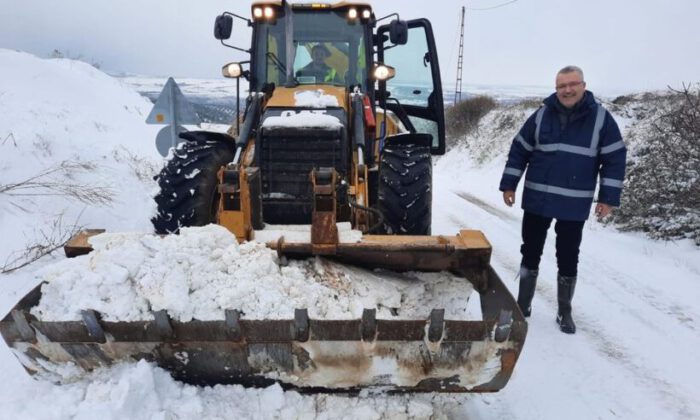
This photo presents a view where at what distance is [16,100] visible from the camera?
7.61 m

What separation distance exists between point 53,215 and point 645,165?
7.93 metres

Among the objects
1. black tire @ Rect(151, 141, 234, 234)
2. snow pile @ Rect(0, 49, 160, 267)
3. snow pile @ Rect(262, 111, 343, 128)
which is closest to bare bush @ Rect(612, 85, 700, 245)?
snow pile @ Rect(262, 111, 343, 128)

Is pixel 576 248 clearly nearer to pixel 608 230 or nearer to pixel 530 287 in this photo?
pixel 530 287

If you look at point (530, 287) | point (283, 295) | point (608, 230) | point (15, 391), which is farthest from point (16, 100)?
point (608, 230)

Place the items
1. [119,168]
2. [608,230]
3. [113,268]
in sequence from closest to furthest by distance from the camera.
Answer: [113,268] < [119,168] < [608,230]

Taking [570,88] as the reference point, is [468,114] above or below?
below

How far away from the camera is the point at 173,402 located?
233 centimetres

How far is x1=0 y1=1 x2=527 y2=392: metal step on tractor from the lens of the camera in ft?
7.46

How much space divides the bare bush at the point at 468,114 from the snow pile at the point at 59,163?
1529cm

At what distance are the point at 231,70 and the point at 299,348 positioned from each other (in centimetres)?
308

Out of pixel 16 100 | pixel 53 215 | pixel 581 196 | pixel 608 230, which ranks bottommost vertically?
pixel 608 230

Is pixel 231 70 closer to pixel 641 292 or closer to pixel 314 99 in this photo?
pixel 314 99

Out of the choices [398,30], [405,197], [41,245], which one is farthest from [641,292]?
[41,245]

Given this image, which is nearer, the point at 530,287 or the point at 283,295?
the point at 283,295
